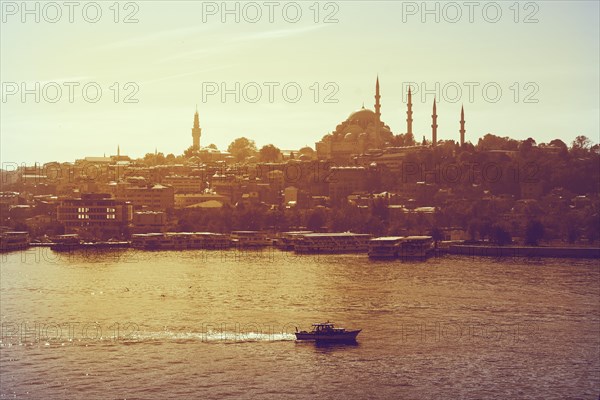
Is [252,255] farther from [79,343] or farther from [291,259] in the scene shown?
[79,343]

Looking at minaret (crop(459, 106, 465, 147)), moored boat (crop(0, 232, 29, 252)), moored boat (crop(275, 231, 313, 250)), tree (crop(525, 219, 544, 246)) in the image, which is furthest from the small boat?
minaret (crop(459, 106, 465, 147))

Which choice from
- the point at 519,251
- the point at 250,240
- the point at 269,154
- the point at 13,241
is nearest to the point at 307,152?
the point at 269,154

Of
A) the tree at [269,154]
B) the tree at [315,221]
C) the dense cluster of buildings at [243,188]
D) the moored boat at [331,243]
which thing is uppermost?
the tree at [269,154]

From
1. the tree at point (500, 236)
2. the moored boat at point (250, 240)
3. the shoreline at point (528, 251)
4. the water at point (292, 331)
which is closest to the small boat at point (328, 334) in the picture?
the water at point (292, 331)

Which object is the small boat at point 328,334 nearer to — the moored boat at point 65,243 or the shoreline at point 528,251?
the shoreline at point 528,251

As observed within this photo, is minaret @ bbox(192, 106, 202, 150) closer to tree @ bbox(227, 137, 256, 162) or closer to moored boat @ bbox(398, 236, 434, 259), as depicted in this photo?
tree @ bbox(227, 137, 256, 162)

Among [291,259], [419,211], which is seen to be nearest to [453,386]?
[291,259]
